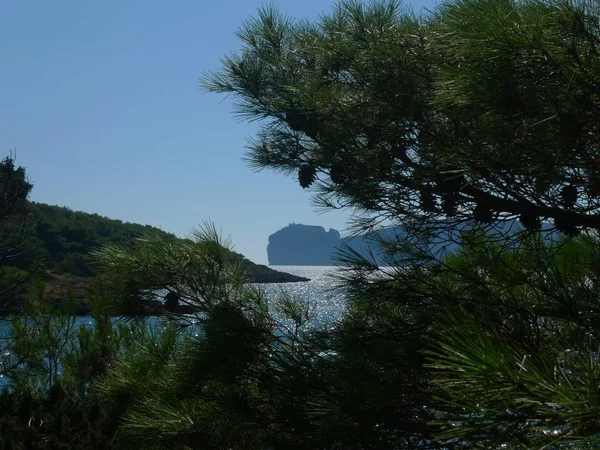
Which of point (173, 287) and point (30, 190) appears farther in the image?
point (30, 190)

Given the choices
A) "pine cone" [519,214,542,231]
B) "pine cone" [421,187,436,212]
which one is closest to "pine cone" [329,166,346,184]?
"pine cone" [421,187,436,212]

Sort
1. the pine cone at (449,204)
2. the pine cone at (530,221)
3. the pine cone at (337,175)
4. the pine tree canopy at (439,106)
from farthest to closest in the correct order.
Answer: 1. the pine cone at (337,175)
2. the pine cone at (449,204)
3. the pine cone at (530,221)
4. the pine tree canopy at (439,106)

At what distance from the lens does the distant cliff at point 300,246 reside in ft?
436

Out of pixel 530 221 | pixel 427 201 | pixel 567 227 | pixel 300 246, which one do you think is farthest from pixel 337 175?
pixel 300 246

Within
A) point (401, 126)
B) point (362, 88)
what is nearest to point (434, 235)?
point (401, 126)

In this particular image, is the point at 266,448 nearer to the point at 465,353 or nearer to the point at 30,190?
the point at 465,353

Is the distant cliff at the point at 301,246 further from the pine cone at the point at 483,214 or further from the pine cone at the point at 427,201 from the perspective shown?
the pine cone at the point at 483,214

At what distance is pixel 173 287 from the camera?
10.9ft

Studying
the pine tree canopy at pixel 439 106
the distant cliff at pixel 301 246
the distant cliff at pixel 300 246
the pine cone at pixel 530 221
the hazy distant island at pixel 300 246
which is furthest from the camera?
the distant cliff at pixel 300 246

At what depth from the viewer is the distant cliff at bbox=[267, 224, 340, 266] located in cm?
13275

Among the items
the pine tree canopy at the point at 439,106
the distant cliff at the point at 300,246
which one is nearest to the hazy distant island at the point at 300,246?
the distant cliff at the point at 300,246

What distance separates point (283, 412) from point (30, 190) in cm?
243

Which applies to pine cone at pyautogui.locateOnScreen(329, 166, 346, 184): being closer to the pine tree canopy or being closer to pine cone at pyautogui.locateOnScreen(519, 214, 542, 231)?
the pine tree canopy

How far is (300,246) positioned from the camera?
476 feet
